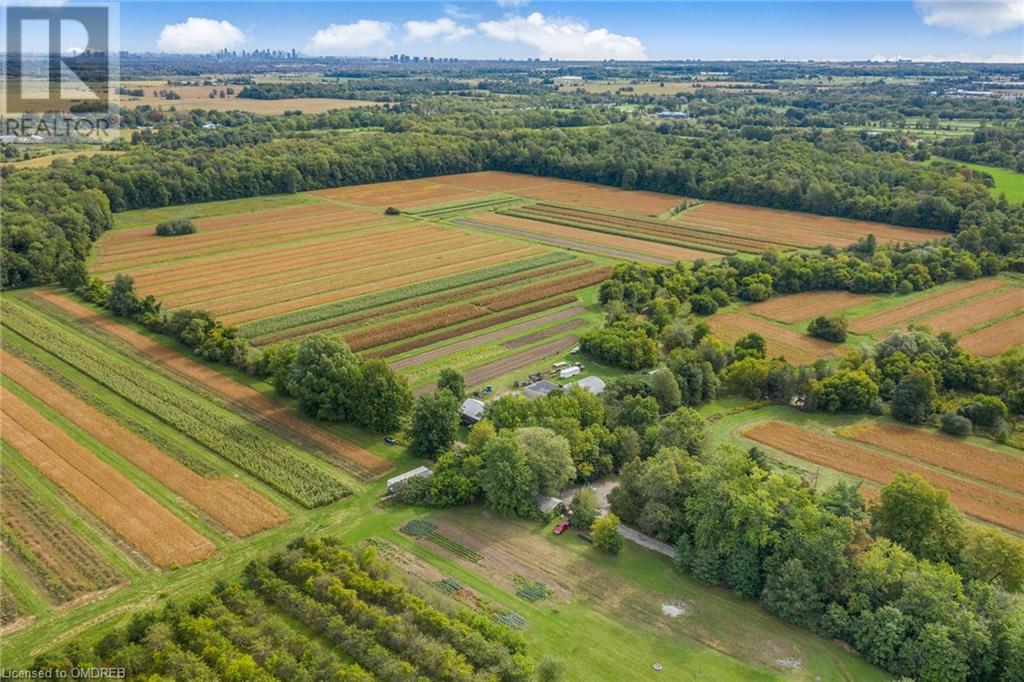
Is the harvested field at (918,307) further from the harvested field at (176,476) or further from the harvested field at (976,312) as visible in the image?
the harvested field at (176,476)

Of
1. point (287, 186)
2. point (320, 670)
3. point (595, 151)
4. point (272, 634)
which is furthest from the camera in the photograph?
point (595, 151)

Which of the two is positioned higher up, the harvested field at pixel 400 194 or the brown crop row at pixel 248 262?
the harvested field at pixel 400 194

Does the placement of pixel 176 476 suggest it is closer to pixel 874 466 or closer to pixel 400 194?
pixel 874 466

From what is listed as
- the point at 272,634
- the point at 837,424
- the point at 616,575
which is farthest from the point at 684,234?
the point at 272,634

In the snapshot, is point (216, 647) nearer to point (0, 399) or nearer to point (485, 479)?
point (485, 479)

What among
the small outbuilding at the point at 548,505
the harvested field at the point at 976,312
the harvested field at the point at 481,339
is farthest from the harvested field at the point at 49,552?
the harvested field at the point at 976,312

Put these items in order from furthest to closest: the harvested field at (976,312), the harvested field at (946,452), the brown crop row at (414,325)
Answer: the harvested field at (976,312) → the brown crop row at (414,325) → the harvested field at (946,452)
